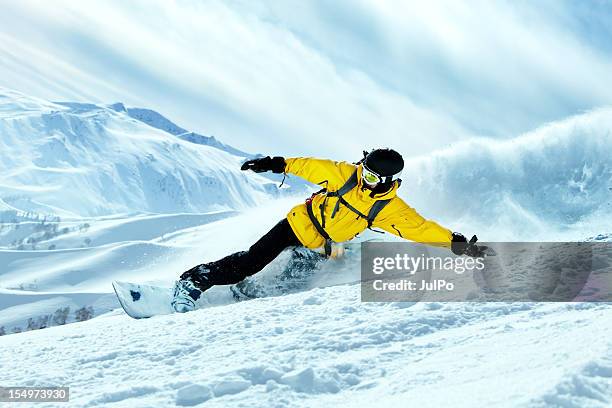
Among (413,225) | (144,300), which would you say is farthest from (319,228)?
(144,300)

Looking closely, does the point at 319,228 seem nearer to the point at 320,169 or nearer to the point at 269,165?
the point at 320,169

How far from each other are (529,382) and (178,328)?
3.15 metres

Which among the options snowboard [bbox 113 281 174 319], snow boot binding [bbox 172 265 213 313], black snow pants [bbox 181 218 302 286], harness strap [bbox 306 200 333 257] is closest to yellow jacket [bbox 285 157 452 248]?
harness strap [bbox 306 200 333 257]

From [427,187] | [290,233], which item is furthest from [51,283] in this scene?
[290,233]

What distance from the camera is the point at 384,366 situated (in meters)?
3.37

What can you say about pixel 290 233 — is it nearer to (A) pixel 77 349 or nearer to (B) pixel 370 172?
(B) pixel 370 172

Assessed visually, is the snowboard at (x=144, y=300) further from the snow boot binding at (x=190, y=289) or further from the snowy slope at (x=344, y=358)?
the snowy slope at (x=344, y=358)

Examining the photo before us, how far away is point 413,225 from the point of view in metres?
5.88

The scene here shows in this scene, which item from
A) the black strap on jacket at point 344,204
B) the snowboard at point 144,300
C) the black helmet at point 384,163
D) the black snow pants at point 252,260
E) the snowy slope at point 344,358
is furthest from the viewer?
the black snow pants at point 252,260

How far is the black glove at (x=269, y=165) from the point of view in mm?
5906

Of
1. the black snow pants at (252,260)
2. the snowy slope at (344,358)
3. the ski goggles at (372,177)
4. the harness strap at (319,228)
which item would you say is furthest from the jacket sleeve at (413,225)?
the black snow pants at (252,260)

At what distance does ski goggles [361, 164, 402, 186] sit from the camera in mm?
5562

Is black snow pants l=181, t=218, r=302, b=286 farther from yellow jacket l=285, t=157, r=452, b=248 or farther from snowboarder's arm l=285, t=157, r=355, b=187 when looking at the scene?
snowboarder's arm l=285, t=157, r=355, b=187

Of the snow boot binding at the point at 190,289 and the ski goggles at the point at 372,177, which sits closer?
the ski goggles at the point at 372,177
